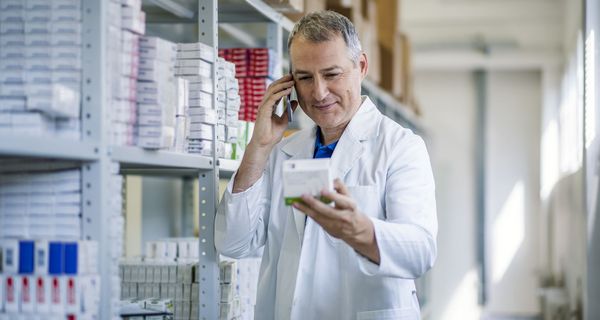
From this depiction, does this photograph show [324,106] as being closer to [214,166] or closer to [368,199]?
[368,199]

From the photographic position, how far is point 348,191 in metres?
2.30

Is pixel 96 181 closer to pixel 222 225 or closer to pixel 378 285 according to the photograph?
pixel 222 225

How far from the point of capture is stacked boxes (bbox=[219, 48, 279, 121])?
3.29 metres

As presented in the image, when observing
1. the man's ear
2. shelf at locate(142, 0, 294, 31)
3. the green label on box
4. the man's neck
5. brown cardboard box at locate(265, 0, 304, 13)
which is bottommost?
the green label on box

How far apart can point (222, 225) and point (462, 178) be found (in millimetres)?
9561

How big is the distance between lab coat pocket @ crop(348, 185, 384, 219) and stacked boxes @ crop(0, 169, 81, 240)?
884mm

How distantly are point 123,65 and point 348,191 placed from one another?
733mm

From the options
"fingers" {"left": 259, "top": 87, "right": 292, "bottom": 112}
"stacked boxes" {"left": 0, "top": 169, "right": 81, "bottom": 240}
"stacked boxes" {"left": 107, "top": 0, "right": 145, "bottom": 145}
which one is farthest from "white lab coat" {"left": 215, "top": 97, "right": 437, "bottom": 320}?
"stacked boxes" {"left": 0, "top": 169, "right": 81, "bottom": 240}

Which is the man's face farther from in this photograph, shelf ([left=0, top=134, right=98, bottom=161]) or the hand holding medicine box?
shelf ([left=0, top=134, right=98, bottom=161])

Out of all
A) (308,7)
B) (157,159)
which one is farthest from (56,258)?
(308,7)

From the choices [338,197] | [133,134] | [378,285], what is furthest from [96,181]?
[378,285]

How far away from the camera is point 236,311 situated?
295 centimetres

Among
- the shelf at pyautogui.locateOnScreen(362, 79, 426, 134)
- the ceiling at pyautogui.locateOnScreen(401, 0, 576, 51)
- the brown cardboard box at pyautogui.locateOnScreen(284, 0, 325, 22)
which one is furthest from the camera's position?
the ceiling at pyautogui.locateOnScreen(401, 0, 576, 51)

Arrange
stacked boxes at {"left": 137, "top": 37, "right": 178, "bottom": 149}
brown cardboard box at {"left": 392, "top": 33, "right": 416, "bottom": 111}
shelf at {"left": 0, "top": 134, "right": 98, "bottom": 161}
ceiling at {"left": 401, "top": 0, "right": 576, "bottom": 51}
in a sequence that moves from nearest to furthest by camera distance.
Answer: shelf at {"left": 0, "top": 134, "right": 98, "bottom": 161} < stacked boxes at {"left": 137, "top": 37, "right": 178, "bottom": 149} < brown cardboard box at {"left": 392, "top": 33, "right": 416, "bottom": 111} < ceiling at {"left": 401, "top": 0, "right": 576, "bottom": 51}
